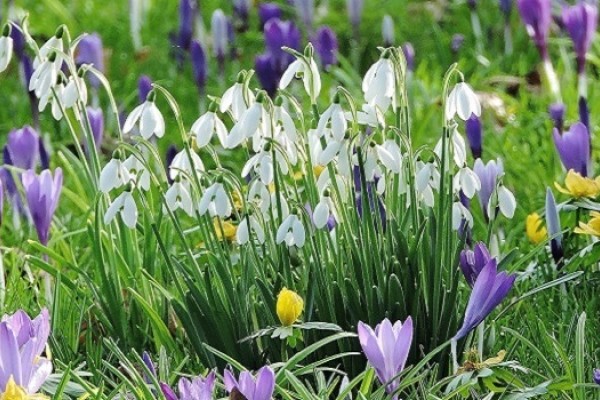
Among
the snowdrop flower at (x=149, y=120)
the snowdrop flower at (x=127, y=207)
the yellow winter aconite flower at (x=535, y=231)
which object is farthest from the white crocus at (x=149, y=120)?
the yellow winter aconite flower at (x=535, y=231)

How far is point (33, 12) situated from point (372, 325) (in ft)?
10.7

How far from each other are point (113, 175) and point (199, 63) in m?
1.94

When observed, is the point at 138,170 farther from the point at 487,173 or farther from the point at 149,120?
the point at 487,173

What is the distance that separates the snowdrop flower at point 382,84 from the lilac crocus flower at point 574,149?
0.71m

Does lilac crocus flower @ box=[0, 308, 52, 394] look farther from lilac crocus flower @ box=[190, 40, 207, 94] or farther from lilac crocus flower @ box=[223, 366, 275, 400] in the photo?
lilac crocus flower @ box=[190, 40, 207, 94]

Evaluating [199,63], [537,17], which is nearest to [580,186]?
[537,17]

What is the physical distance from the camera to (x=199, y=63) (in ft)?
12.6

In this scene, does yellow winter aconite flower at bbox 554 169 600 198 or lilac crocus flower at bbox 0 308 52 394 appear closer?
lilac crocus flower at bbox 0 308 52 394

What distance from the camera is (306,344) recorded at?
2119 mm

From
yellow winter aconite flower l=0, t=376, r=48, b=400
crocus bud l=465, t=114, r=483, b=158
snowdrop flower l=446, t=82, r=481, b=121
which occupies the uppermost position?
snowdrop flower l=446, t=82, r=481, b=121

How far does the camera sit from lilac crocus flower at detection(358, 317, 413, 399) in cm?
175

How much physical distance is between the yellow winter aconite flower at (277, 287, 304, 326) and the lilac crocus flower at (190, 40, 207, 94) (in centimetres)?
200

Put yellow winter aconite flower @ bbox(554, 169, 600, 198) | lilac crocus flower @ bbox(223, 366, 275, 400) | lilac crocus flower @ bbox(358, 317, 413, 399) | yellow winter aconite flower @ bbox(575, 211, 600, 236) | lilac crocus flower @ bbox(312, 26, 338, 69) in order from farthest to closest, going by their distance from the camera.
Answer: lilac crocus flower @ bbox(312, 26, 338, 69), yellow winter aconite flower @ bbox(554, 169, 600, 198), yellow winter aconite flower @ bbox(575, 211, 600, 236), lilac crocus flower @ bbox(358, 317, 413, 399), lilac crocus flower @ bbox(223, 366, 275, 400)

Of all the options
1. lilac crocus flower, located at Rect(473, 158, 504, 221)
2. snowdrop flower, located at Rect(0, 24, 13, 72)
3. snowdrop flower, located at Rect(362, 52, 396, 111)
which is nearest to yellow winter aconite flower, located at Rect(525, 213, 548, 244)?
lilac crocus flower, located at Rect(473, 158, 504, 221)
